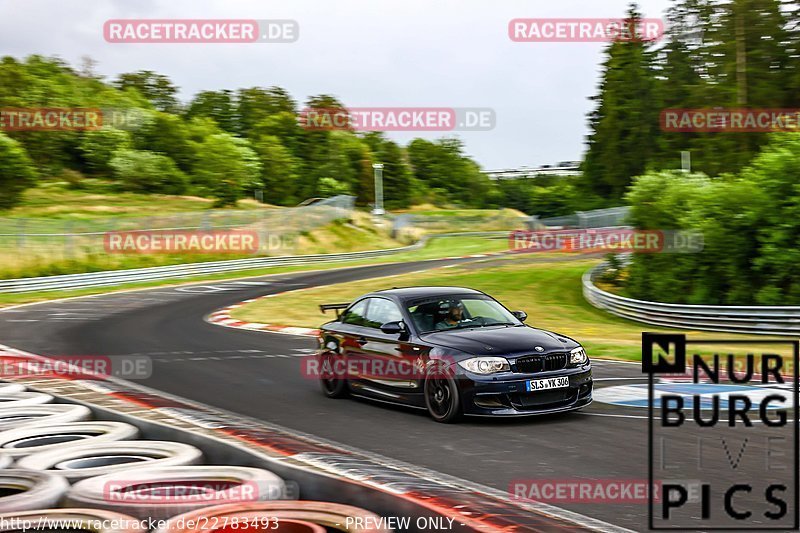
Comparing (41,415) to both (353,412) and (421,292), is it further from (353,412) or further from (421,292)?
(421,292)

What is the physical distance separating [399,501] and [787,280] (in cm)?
1925

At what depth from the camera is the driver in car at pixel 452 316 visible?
10242 millimetres

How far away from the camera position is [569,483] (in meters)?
6.70

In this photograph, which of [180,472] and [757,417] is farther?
[757,417]

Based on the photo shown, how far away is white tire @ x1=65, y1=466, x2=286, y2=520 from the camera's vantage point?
16.2ft

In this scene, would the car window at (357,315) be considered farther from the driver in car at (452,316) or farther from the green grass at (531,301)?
the green grass at (531,301)

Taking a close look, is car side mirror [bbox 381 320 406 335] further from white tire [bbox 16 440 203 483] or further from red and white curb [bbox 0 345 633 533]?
white tire [bbox 16 440 203 483]

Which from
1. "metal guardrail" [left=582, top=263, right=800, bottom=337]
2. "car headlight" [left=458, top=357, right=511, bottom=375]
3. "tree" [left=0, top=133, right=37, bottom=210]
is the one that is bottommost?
"metal guardrail" [left=582, top=263, right=800, bottom=337]

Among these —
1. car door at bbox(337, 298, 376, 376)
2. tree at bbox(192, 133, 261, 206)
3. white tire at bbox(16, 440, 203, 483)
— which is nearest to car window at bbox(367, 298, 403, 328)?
car door at bbox(337, 298, 376, 376)

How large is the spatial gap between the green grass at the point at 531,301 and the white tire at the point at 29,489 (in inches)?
424

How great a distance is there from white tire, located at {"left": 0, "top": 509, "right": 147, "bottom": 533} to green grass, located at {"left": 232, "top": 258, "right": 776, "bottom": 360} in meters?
11.1

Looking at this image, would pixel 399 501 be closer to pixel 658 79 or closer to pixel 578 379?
pixel 578 379

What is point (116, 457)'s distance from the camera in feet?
21.6

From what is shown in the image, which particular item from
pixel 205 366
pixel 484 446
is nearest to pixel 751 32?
pixel 205 366
